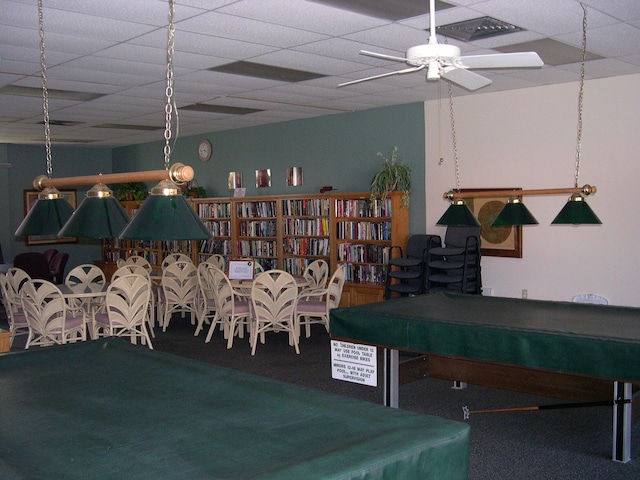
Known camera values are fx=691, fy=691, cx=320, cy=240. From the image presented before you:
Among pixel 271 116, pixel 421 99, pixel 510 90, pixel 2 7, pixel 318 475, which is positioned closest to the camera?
pixel 318 475

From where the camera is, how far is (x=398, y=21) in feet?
16.6

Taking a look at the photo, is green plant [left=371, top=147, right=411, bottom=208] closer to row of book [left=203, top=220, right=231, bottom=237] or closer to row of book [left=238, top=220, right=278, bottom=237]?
row of book [left=238, top=220, right=278, bottom=237]

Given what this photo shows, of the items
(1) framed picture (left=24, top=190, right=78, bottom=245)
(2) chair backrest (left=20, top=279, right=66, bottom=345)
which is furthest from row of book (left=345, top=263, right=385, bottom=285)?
(1) framed picture (left=24, top=190, right=78, bottom=245)

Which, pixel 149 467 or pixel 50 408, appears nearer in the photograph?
pixel 149 467

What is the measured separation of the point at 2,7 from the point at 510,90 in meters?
5.61

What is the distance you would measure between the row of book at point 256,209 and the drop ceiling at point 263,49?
1.95 m

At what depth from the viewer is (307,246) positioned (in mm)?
10445

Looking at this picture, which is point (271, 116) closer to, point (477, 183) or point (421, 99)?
point (421, 99)

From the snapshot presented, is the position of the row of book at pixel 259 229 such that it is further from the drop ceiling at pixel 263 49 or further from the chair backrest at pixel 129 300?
the chair backrest at pixel 129 300

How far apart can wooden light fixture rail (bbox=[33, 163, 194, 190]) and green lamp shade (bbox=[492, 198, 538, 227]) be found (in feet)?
10.9

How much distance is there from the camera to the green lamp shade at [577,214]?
530cm

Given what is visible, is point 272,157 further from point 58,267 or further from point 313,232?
point 58,267

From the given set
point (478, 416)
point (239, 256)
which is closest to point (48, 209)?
point (478, 416)

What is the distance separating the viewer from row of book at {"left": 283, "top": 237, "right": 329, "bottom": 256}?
402 inches
